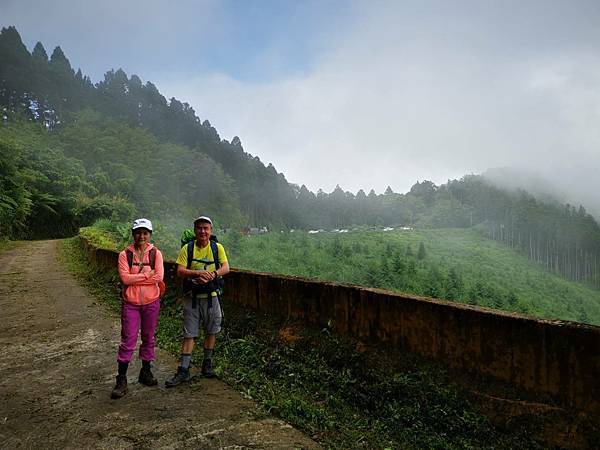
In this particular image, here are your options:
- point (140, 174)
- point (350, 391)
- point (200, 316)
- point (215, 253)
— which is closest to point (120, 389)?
point (200, 316)

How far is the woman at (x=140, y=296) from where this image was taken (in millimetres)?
3598

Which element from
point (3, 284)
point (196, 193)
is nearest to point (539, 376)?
point (3, 284)

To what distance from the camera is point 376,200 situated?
13462 cm

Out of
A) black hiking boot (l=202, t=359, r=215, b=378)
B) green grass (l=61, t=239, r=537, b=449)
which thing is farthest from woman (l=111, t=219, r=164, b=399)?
green grass (l=61, t=239, r=537, b=449)

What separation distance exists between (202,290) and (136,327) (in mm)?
662

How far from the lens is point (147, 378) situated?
12.1ft

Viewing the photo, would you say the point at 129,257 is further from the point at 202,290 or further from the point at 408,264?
the point at 408,264

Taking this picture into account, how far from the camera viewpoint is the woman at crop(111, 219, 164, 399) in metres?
3.60

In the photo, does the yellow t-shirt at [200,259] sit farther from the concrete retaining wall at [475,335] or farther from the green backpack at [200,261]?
the concrete retaining wall at [475,335]

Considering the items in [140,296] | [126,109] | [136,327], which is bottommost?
[136,327]

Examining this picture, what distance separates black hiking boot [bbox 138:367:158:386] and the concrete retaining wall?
1502 millimetres

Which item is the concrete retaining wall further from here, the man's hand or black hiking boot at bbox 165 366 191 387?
black hiking boot at bbox 165 366 191 387

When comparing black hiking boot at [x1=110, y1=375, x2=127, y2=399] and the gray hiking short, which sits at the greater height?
the gray hiking short

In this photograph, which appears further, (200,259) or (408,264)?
(408,264)
